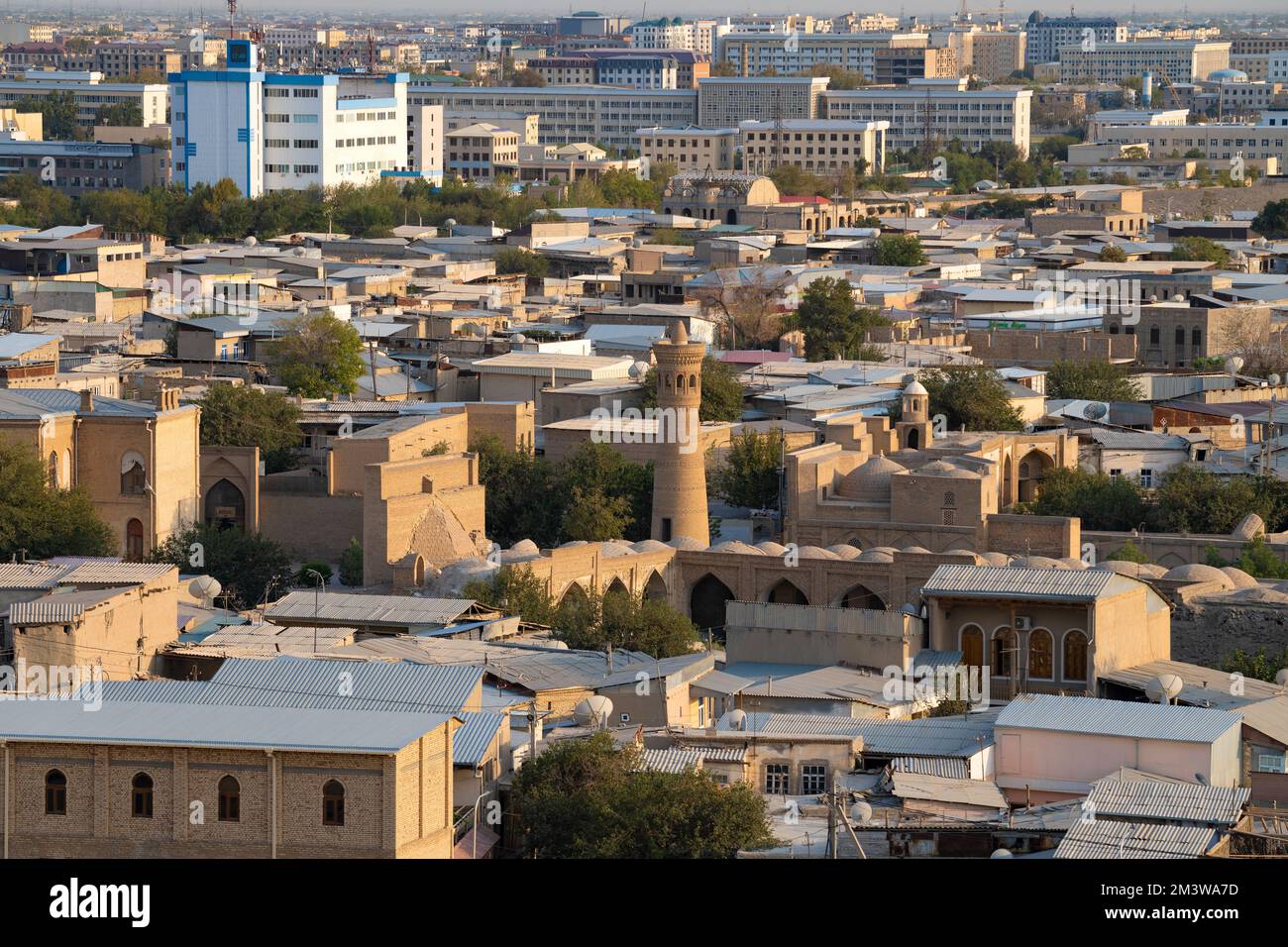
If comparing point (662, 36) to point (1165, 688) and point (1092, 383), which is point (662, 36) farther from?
point (1165, 688)

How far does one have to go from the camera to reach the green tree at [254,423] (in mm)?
25547

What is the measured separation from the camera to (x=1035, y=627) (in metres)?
16.6

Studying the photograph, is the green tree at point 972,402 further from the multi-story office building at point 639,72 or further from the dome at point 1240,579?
the multi-story office building at point 639,72

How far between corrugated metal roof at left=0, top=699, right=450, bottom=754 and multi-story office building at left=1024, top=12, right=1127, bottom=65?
129416 mm

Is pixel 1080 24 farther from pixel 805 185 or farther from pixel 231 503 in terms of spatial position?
pixel 231 503

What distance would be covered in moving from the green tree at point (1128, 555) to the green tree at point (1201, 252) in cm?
2520

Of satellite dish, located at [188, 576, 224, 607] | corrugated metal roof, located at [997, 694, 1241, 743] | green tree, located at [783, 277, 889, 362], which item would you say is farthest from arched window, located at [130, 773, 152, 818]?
green tree, located at [783, 277, 889, 362]

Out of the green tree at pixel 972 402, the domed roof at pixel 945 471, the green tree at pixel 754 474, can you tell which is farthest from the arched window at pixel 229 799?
the green tree at pixel 972 402

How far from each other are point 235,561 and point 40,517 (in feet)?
5.25

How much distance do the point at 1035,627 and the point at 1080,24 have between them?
134 m

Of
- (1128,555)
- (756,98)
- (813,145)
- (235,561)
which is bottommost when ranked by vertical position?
(235,561)

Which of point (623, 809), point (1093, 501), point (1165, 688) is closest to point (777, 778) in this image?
point (623, 809)

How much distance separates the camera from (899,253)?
158ft

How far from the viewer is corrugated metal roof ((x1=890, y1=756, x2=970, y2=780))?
12883 millimetres
